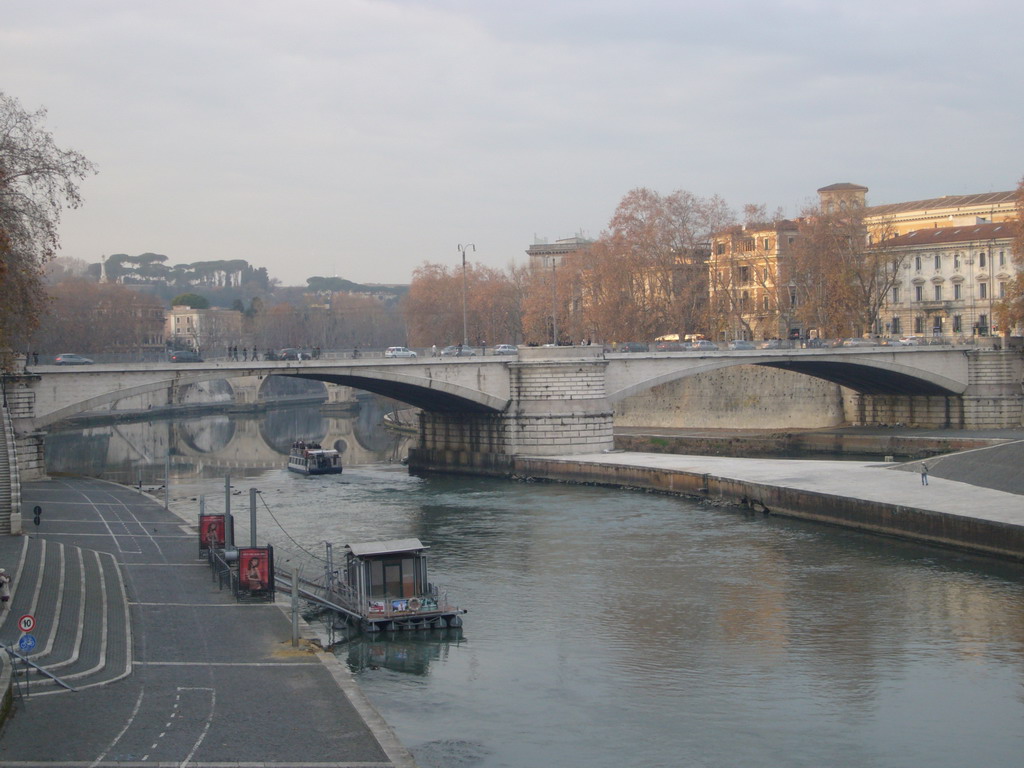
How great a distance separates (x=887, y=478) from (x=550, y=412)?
12718mm

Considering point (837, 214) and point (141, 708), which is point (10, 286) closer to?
point (141, 708)

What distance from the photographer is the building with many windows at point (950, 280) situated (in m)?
59.6

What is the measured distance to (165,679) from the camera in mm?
14617

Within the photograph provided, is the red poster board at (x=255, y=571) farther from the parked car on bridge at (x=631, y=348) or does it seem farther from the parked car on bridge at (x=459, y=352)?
the parked car on bridge at (x=631, y=348)

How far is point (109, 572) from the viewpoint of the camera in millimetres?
20953

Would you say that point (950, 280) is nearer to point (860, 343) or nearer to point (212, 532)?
point (860, 343)

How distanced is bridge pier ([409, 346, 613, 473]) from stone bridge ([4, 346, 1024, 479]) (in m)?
0.03

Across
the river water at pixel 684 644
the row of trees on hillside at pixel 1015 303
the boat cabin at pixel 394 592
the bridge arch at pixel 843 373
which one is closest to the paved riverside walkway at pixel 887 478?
the river water at pixel 684 644

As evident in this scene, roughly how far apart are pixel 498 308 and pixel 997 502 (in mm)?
54644

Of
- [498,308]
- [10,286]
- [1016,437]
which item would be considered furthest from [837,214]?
[10,286]

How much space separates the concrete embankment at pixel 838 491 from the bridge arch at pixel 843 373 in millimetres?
4454

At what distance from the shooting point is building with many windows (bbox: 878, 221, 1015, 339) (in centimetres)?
5959

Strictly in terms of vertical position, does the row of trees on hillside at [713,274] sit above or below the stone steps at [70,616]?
above

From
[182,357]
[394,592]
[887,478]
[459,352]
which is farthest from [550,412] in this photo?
[394,592]
